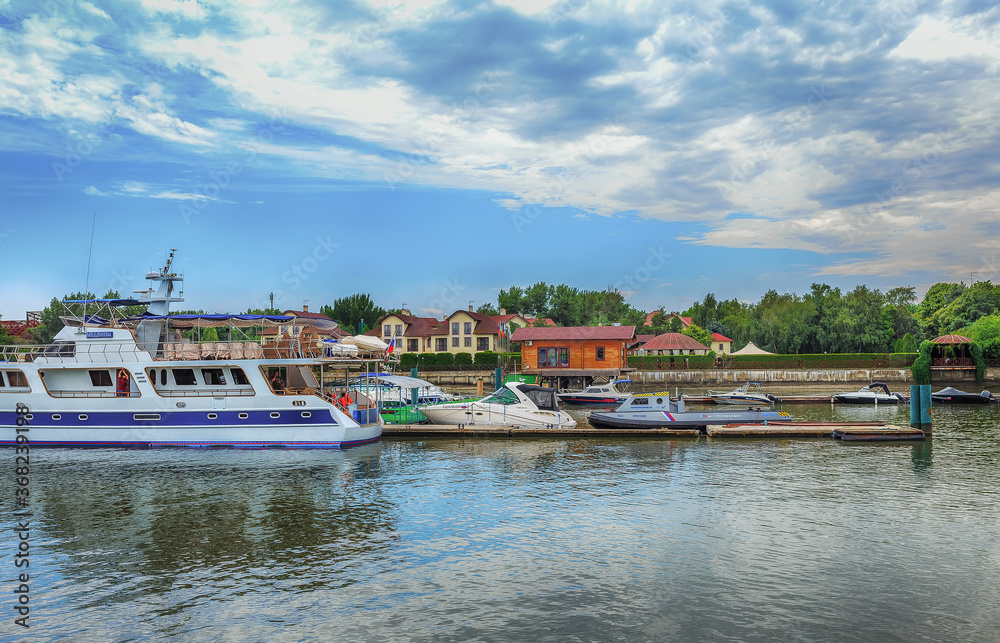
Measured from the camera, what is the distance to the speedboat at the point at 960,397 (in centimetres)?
4934

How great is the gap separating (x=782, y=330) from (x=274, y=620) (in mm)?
77683

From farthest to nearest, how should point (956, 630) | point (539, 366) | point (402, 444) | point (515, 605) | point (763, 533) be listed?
1. point (539, 366)
2. point (402, 444)
3. point (763, 533)
4. point (515, 605)
5. point (956, 630)

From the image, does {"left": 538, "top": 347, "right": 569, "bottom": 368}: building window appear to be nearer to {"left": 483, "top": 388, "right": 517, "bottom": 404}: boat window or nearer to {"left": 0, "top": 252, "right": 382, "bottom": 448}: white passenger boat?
{"left": 483, "top": 388, "right": 517, "bottom": 404}: boat window

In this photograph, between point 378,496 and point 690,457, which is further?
point 690,457

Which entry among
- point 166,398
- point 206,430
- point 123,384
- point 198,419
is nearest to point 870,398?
Answer: point 206,430

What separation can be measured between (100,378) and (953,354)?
70.3m

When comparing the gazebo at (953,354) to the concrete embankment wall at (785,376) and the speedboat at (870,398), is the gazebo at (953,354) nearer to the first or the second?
the concrete embankment wall at (785,376)

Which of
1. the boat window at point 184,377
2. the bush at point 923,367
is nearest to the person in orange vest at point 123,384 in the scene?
the boat window at point 184,377

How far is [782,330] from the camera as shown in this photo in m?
79.2

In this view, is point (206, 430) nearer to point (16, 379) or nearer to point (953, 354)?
point (16, 379)

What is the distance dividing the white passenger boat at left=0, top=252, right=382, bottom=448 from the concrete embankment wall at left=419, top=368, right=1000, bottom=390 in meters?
37.0

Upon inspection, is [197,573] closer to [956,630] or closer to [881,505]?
[956,630]

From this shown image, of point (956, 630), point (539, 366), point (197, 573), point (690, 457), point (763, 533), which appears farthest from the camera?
point (539, 366)

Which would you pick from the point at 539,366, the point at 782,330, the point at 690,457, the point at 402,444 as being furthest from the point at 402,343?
the point at 690,457
